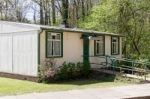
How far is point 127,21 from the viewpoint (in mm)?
34312

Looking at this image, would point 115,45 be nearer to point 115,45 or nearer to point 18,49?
point 115,45

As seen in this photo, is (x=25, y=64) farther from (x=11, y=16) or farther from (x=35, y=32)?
(x=11, y=16)

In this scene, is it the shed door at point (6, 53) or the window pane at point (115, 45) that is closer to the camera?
the shed door at point (6, 53)

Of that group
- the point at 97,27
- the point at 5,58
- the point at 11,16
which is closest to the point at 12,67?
the point at 5,58

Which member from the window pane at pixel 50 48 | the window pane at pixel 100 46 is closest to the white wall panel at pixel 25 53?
the window pane at pixel 50 48

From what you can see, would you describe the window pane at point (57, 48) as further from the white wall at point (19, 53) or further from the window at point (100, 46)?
the window at point (100, 46)

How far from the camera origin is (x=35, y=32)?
67.6ft

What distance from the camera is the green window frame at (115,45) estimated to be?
88.2 ft

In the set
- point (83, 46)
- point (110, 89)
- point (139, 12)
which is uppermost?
point (139, 12)

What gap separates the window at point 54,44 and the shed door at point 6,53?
2.99 meters

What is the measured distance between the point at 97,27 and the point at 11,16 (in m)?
17.9

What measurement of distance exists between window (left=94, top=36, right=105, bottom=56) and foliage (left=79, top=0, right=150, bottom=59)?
266 inches

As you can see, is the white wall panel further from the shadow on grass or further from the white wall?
the shadow on grass

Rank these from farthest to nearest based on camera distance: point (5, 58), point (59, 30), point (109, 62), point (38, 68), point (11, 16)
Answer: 1. point (11, 16)
2. point (109, 62)
3. point (5, 58)
4. point (59, 30)
5. point (38, 68)
